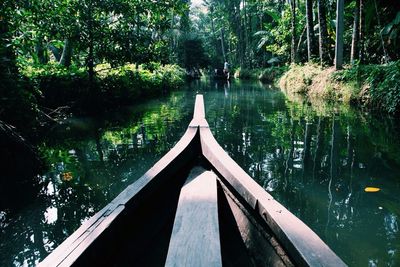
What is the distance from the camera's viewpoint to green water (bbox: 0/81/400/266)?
298cm

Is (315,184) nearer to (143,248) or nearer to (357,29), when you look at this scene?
(143,248)

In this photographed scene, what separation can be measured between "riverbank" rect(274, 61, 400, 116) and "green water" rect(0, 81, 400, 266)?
67cm

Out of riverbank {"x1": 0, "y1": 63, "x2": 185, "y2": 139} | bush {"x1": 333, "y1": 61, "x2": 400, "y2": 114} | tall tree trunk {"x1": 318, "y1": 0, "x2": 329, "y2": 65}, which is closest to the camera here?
riverbank {"x1": 0, "y1": 63, "x2": 185, "y2": 139}

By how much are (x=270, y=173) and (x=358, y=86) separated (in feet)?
24.3

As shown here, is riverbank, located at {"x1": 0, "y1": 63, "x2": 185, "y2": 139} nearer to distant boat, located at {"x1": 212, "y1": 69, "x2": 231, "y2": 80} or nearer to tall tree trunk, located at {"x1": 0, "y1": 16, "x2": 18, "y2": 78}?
tall tree trunk, located at {"x1": 0, "y1": 16, "x2": 18, "y2": 78}

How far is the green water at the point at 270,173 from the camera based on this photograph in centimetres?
298

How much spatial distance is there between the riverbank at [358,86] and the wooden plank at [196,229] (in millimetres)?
7455

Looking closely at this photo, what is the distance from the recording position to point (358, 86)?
10.5 metres

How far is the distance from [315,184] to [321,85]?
9.77 metres

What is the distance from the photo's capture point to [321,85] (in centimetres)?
1305

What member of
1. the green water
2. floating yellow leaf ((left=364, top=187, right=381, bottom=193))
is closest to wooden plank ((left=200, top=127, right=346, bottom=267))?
the green water

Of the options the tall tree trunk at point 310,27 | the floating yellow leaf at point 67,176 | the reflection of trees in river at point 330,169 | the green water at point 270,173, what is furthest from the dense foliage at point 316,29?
the floating yellow leaf at point 67,176

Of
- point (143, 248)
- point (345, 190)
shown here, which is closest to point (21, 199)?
point (143, 248)

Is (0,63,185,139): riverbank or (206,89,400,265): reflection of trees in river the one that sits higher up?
(0,63,185,139): riverbank
